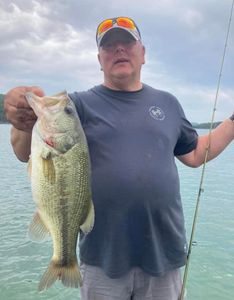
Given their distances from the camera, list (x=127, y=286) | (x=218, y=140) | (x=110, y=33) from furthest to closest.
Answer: (x=218, y=140) < (x=110, y=33) < (x=127, y=286)

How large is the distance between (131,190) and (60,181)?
597 mm

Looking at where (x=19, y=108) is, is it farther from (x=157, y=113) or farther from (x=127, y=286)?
(x=127, y=286)

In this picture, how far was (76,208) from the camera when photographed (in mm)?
2621

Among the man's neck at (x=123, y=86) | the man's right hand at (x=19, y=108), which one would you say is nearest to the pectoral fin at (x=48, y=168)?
the man's right hand at (x=19, y=108)

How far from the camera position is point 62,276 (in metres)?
2.68

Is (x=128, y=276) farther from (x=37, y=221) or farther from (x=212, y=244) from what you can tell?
(x=212, y=244)

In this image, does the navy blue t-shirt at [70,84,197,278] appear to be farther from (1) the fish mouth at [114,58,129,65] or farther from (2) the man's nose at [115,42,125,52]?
(2) the man's nose at [115,42,125,52]

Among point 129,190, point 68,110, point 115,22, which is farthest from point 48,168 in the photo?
point 115,22

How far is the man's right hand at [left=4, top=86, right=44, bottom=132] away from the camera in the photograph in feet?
8.21

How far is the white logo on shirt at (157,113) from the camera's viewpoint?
3.14 m

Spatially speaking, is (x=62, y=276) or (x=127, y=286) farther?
(x=127, y=286)

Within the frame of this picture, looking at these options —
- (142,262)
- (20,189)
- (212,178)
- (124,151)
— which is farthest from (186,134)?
(212,178)

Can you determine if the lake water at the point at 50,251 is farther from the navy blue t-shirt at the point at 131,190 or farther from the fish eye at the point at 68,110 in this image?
the fish eye at the point at 68,110

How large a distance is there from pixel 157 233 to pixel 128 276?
0.39 m
